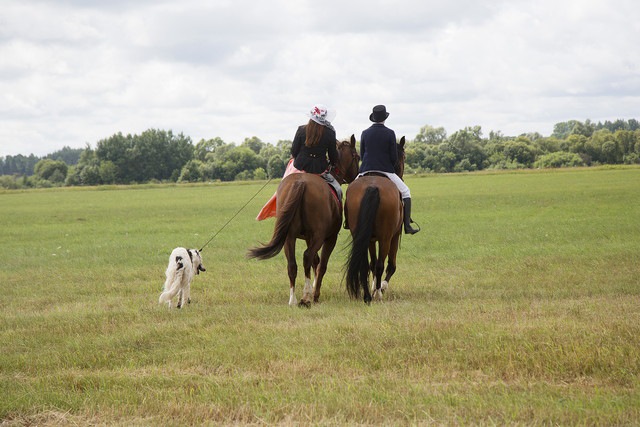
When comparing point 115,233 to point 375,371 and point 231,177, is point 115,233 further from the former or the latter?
point 231,177

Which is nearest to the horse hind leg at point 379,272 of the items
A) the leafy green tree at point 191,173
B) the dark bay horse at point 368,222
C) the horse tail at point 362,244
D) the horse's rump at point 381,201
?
the dark bay horse at point 368,222

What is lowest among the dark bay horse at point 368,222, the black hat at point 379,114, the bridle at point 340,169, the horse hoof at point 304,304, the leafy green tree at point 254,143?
the horse hoof at point 304,304

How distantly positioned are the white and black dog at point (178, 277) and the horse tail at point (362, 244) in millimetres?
2437

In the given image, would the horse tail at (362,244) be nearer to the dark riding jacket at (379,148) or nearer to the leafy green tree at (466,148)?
the dark riding jacket at (379,148)

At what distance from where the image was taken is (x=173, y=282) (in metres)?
10.5

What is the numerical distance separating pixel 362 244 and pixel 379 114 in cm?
239

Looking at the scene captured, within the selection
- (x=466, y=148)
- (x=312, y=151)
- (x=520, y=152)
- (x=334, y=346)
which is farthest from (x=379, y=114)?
(x=520, y=152)

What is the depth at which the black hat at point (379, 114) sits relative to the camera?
38.1ft

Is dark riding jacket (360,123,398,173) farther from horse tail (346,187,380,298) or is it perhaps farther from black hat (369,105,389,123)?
horse tail (346,187,380,298)

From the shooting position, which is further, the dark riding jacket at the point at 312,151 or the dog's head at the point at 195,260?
the dog's head at the point at 195,260

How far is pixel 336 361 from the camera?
7.10 meters

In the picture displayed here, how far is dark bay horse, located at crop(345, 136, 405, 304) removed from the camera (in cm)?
1047

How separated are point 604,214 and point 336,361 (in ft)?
70.4

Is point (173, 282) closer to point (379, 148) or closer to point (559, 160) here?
point (379, 148)
